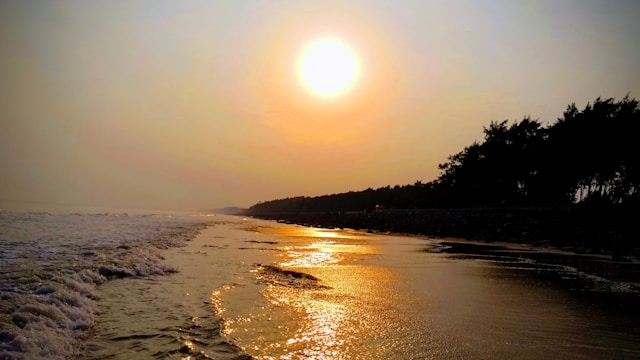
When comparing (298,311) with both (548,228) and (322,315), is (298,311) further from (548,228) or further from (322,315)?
(548,228)

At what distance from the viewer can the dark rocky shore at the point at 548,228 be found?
64.6 ft

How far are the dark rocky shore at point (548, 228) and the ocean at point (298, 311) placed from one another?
30.7 ft

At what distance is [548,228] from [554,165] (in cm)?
1918

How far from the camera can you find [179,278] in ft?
29.9

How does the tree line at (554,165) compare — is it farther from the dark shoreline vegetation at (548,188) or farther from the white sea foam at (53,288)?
the white sea foam at (53,288)

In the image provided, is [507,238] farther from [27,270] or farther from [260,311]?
[27,270]

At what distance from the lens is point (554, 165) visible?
4122 cm

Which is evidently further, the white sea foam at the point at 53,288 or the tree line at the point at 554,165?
the tree line at the point at 554,165

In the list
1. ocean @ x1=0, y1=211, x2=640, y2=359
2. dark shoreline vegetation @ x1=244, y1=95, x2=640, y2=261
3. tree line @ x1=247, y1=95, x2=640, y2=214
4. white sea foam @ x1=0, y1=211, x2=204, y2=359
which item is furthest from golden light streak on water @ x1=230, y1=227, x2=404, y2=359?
tree line @ x1=247, y1=95, x2=640, y2=214

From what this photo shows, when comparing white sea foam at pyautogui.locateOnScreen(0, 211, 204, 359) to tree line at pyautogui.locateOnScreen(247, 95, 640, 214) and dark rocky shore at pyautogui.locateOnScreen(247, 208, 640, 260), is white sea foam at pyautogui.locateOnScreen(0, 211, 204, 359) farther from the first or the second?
tree line at pyautogui.locateOnScreen(247, 95, 640, 214)

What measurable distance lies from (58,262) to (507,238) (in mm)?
24198

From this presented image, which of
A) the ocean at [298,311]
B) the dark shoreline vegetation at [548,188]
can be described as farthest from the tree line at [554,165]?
the ocean at [298,311]

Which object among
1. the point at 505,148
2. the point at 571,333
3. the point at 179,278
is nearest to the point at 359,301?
the point at 571,333

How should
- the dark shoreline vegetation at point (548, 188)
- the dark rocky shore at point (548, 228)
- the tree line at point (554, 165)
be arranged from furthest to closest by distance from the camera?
the tree line at point (554, 165) → the dark shoreline vegetation at point (548, 188) → the dark rocky shore at point (548, 228)
